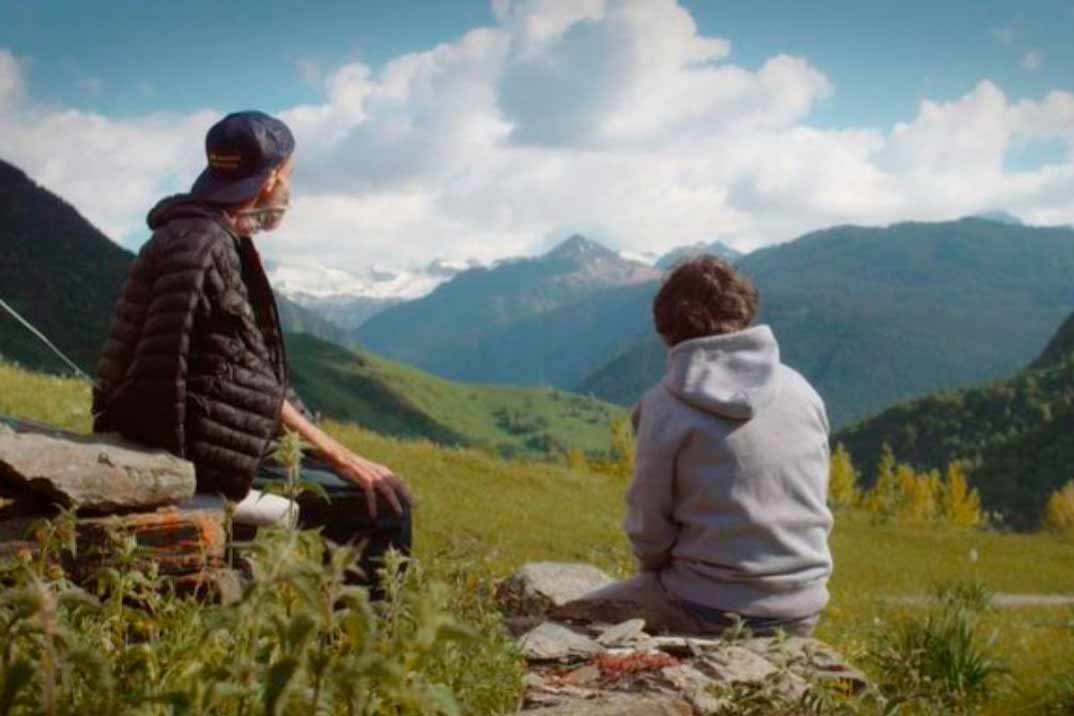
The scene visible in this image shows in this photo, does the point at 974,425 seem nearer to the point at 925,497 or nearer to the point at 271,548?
the point at 925,497

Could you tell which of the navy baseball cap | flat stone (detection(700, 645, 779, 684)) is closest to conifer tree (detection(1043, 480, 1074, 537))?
flat stone (detection(700, 645, 779, 684))

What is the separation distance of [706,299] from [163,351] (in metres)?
2.53

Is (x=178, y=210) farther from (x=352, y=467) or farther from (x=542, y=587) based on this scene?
(x=542, y=587)

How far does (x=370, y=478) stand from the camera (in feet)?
19.2

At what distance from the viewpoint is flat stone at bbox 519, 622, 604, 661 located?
5.37 m

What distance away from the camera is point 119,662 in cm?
297

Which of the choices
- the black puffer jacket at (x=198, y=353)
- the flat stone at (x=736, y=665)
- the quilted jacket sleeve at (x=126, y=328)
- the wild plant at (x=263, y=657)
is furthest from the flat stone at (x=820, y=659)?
the quilted jacket sleeve at (x=126, y=328)

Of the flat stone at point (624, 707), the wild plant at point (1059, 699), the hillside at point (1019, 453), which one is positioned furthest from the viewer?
the hillside at point (1019, 453)

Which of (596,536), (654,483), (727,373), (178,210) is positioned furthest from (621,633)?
(596,536)

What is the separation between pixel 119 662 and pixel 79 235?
148 meters

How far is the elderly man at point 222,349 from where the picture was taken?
209 inches

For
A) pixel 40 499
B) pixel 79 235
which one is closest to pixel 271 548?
pixel 40 499

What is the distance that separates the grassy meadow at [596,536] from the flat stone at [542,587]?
2.14 m

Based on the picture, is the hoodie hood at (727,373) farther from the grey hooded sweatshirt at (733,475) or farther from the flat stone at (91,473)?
the flat stone at (91,473)
